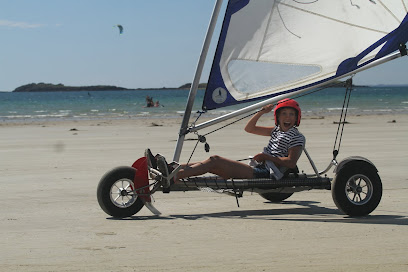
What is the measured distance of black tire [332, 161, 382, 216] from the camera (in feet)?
22.3

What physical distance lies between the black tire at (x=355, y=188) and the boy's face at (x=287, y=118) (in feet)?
2.38

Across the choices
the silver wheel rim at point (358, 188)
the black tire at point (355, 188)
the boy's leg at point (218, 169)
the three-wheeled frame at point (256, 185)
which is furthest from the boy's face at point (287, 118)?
the silver wheel rim at point (358, 188)

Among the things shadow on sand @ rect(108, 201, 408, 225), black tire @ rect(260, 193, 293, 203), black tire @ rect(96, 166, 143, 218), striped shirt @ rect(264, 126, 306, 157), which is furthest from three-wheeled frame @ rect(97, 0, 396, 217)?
black tire @ rect(260, 193, 293, 203)

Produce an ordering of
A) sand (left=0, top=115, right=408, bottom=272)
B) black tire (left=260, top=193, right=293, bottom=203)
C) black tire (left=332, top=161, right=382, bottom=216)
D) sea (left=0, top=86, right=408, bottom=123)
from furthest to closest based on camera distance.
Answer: sea (left=0, top=86, right=408, bottom=123) < black tire (left=260, top=193, right=293, bottom=203) < black tire (left=332, top=161, right=382, bottom=216) < sand (left=0, top=115, right=408, bottom=272)

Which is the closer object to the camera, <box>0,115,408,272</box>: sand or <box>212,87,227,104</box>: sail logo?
<box>0,115,408,272</box>: sand

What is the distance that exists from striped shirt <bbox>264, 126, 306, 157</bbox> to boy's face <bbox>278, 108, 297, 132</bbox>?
48 mm

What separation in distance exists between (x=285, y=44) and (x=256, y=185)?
5.06ft

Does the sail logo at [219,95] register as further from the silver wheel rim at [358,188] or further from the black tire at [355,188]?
the silver wheel rim at [358,188]

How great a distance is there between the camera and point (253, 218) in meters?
6.89

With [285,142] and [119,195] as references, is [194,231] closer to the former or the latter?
[119,195]

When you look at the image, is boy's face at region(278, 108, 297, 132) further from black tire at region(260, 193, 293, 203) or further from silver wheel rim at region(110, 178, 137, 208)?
silver wheel rim at region(110, 178, 137, 208)

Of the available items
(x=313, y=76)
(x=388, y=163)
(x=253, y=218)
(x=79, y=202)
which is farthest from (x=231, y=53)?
(x=388, y=163)

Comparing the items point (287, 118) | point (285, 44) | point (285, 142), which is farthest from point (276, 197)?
point (285, 44)

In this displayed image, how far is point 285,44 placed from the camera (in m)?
7.39
